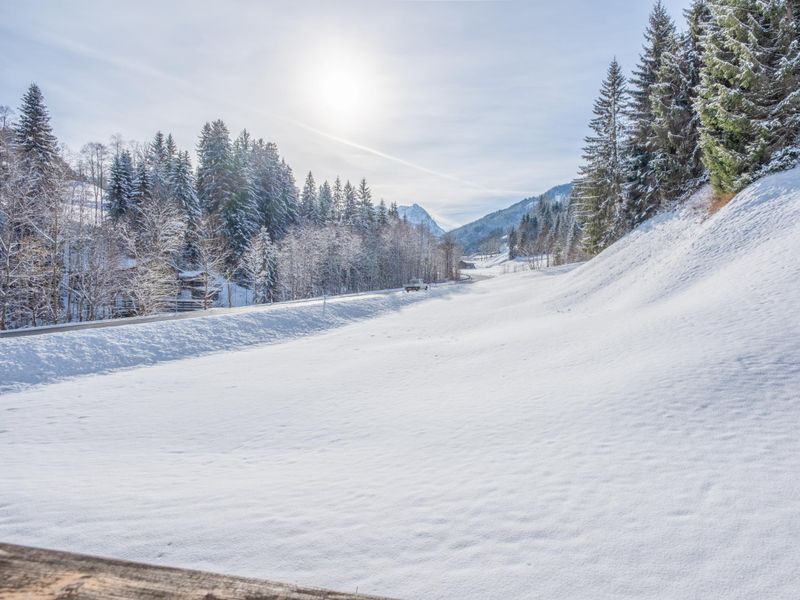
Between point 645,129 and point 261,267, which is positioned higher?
point 645,129

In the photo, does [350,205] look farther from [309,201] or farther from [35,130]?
[35,130]

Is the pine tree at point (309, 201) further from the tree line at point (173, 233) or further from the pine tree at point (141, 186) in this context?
the pine tree at point (141, 186)

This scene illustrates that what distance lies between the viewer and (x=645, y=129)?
27578mm

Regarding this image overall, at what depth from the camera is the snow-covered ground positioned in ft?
9.79

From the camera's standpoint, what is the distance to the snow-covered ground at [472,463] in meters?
2.98

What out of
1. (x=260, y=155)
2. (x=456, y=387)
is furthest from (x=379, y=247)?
(x=456, y=387)

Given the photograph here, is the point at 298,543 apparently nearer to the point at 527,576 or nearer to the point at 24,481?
the point at 527,576

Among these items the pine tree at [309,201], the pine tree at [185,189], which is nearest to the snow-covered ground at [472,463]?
the pine tree at [185,189]

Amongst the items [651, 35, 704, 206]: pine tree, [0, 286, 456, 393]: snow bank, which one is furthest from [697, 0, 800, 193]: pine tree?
[0, 286, 456, 393]: snow bank

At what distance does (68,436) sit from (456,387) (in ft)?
25.7

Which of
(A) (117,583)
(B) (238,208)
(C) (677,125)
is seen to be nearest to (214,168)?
(B) (238,208)

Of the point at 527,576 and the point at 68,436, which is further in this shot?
the point at 68,436

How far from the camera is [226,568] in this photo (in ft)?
9.73

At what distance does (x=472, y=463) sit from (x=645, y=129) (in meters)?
31.9
